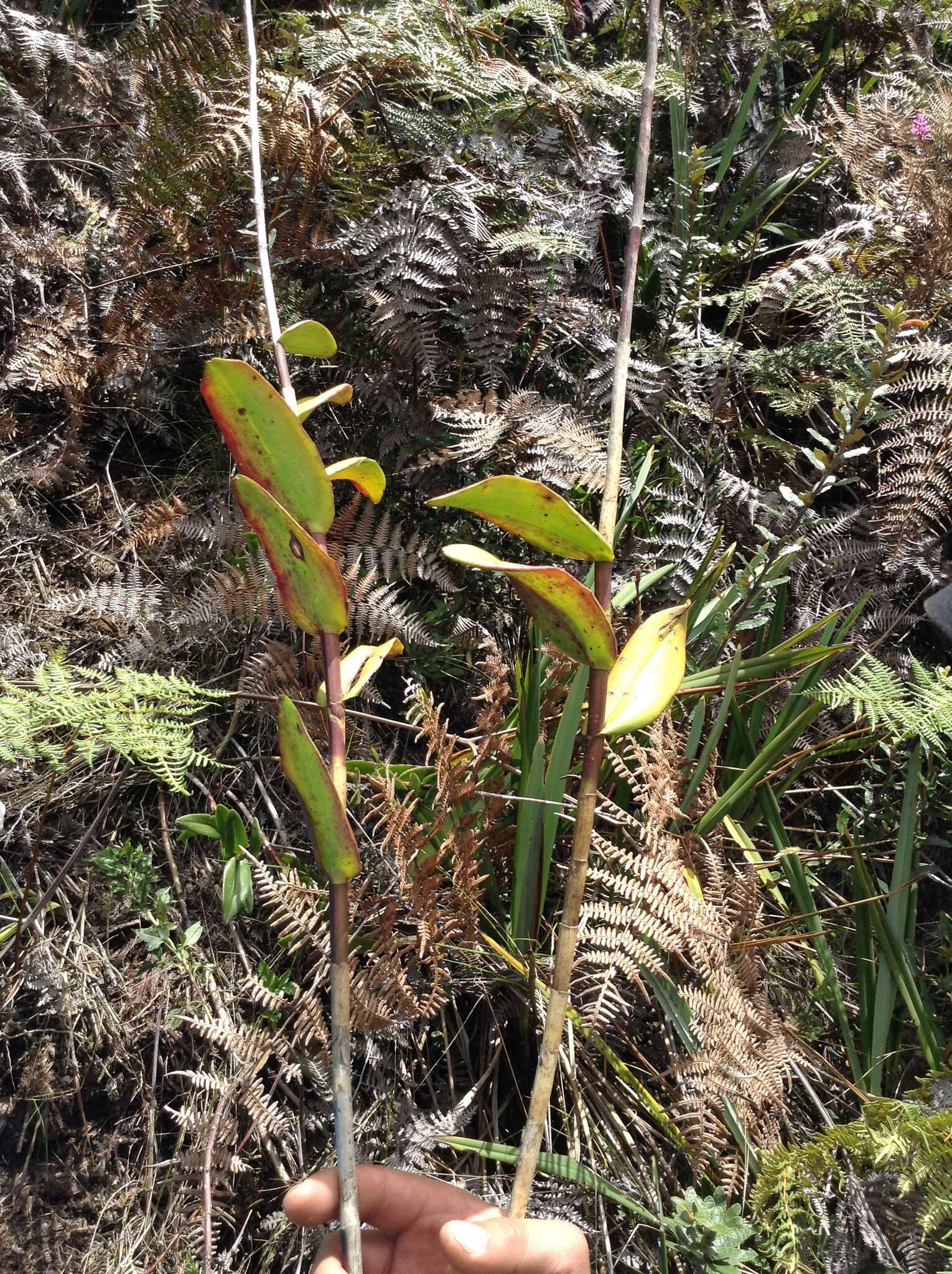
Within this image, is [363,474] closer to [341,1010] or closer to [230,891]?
[341,1010]

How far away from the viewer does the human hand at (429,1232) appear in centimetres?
62

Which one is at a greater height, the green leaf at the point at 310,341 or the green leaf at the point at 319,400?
the green leaf at the point at 310,341

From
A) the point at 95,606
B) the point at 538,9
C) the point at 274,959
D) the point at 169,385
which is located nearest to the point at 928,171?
the point at 538,9

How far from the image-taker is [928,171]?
62.6 inches

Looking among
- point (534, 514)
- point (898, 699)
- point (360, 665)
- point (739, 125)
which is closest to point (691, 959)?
point (898, 699)

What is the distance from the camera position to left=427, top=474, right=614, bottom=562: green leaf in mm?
561

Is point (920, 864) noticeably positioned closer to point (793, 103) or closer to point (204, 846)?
point (204, 846)

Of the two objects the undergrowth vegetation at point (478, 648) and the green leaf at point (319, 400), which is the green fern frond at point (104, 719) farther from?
the green leaf at point (319, 400)

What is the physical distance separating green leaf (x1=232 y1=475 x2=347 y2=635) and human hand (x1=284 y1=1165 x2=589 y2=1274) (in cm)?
45

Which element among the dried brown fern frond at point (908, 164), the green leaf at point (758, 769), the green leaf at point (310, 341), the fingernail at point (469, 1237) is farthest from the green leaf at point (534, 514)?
the dried brown fern frond at point (908, 164)

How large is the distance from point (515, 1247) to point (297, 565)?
552 mm

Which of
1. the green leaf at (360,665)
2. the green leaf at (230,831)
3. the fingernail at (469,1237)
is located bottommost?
the green leaf at (230,831)

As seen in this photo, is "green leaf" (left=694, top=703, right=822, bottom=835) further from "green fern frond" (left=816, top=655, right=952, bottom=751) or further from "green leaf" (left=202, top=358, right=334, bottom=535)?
"green leaf" (left=202, top=358, right=334, bottom=535)

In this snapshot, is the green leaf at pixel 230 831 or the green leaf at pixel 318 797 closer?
the green leaf at pixel 318 797
